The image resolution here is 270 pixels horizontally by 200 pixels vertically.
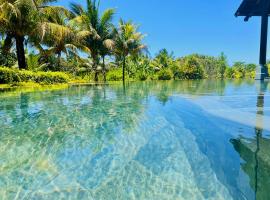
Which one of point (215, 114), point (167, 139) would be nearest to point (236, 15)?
point (215, 114)

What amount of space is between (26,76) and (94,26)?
8848mm

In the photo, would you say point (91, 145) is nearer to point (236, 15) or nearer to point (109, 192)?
point (109, 192)

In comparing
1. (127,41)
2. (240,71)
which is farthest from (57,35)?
(240,71)

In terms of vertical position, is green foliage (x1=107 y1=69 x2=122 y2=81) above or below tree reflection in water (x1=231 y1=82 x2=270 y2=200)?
above

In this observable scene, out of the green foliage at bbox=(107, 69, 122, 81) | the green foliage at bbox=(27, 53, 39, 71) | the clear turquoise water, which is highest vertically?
the green foliage at bbox=(27, 53, 39, 71)

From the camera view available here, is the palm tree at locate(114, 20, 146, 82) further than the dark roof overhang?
Yes

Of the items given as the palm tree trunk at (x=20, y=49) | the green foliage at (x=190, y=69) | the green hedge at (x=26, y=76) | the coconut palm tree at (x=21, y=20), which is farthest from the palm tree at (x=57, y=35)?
the green foliage at (x=190, y=69)

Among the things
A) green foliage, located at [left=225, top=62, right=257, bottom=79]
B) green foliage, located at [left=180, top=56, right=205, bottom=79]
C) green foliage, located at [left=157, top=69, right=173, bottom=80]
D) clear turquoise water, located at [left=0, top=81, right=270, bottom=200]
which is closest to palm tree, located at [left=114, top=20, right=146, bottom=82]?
green foliage, located at [left=157, top=69, right=173, bottom=80]

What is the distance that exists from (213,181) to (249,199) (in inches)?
15.0

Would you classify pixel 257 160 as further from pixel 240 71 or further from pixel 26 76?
pixel 240 71

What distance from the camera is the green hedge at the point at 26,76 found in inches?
500

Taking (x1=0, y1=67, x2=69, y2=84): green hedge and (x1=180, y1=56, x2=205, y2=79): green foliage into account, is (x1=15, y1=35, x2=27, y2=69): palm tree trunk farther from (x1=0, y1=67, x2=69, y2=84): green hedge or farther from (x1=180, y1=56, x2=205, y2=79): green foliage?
(x1=180, y1=56, x2=205, y2=79): green foliage

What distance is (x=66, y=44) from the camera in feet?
66.0

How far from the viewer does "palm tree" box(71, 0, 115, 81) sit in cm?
2059
